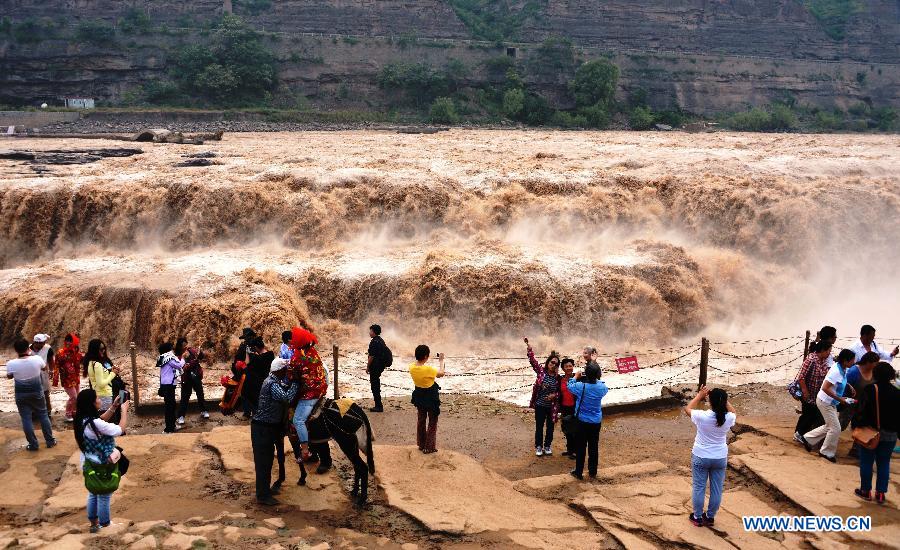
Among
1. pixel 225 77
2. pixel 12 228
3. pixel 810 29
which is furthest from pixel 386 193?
pixel 810 29

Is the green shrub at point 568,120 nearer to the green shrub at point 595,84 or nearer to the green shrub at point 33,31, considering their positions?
the green shrub at point 595,84

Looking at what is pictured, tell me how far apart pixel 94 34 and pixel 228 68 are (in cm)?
898

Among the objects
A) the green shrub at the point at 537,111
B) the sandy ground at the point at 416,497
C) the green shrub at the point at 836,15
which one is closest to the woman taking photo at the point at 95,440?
the sandy ground at the point at 416,497

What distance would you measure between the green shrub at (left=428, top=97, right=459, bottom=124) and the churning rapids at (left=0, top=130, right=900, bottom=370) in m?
23.2

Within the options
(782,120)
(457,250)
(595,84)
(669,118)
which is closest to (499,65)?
(595,84)

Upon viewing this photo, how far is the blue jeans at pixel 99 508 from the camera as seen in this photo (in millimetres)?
5715

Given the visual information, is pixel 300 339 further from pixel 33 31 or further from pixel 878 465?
pixel 33 31

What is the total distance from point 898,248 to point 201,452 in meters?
16.6

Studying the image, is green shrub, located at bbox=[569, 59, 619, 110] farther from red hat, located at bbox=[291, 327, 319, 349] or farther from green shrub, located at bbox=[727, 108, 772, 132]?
red hat, located at bbox=[291, 327, 319, 349]

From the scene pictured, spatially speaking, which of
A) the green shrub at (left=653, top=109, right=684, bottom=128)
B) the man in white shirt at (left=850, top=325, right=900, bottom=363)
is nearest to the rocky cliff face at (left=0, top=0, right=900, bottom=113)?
the green shrub at (left=653, top=109, right=684, bottom=128)

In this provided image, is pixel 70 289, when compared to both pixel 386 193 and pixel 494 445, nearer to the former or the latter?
pixel 386 193

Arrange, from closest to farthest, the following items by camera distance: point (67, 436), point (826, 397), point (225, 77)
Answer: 1. point (826, 397)
2. point (67, 436)
3. point (225, 77)

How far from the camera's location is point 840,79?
5550 centimetres

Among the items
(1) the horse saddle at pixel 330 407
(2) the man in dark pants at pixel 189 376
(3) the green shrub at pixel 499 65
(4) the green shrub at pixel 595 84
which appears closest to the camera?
(1) the horse saddle at pixel 330 407
